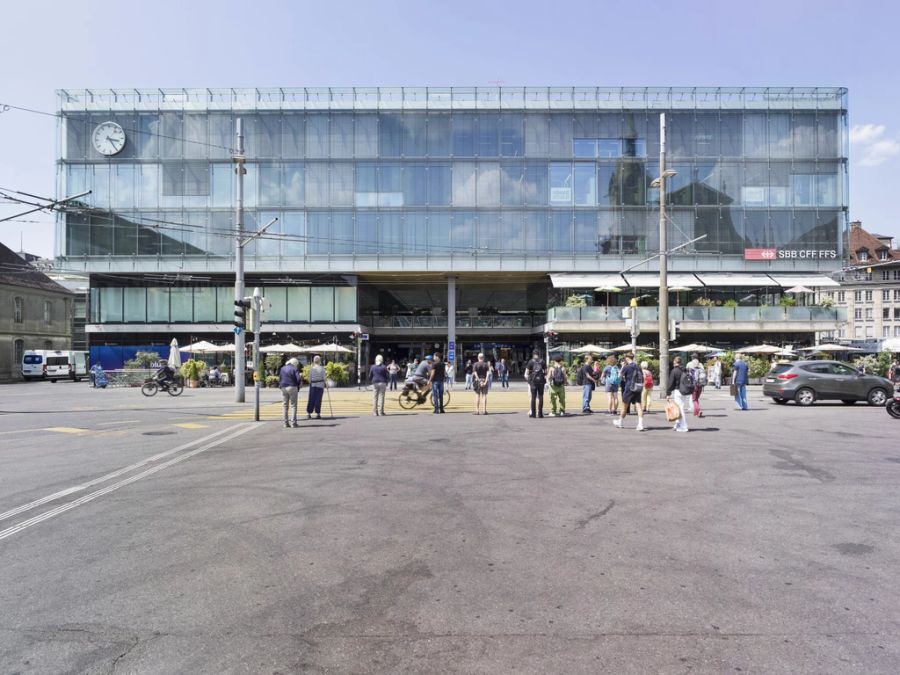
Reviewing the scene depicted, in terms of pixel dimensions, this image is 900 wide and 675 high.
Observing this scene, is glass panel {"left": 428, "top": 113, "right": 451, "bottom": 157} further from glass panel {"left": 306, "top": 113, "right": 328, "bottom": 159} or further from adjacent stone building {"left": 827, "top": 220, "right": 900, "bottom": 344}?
adjacent stone building {"left": 827, "top": 220, "right": 900, "bottom": 344}

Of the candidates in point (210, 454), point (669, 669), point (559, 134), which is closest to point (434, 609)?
point (669, 669)

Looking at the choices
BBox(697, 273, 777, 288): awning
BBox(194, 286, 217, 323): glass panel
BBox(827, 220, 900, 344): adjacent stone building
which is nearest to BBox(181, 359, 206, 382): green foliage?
BBox(194, 286, 217, 323): glass panel

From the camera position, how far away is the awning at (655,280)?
141 feet

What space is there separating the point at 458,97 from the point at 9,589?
1761 inches

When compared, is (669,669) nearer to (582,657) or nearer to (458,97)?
(582,657)

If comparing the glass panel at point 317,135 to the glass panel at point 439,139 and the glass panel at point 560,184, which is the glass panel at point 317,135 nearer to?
the glass panel at point 439,139

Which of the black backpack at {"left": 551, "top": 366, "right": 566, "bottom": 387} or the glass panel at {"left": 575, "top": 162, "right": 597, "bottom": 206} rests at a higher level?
the glass panel at {"left": 575, "top": 162, "right": 597, "bottom": 206}

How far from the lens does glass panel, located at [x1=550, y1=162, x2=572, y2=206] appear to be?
44.2 m

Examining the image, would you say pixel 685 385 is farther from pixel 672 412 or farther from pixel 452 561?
pixel 452 561

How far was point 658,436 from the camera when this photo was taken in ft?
44.0

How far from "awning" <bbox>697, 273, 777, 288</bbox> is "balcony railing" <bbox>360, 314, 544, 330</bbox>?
12.3m

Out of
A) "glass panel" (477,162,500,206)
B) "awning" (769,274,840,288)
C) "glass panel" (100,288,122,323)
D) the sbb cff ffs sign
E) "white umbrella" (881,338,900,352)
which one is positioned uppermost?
"glass panel" (477,162,500,206)

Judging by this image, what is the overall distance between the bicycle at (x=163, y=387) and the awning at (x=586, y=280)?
83.5ft

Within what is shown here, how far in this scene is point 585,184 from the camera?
4419 cm
